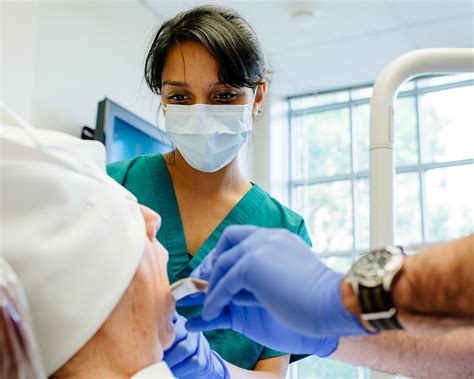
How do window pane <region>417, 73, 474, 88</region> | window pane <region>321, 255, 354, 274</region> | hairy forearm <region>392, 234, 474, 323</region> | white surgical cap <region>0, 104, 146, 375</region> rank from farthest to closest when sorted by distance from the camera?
1. window pane <region>321, 255, 354, 274</region>
2. window pane <region>417, 73, 474, 88</region>
3. white surgical cap <region>0, 104, 146, 375</region>
4. hairy forearm <region>392, 234, 474, 323</region>

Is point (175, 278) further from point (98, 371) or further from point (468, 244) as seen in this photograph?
point (468, 244)

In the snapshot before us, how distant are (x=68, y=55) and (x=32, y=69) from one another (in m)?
0.45

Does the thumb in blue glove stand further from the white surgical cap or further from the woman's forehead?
the woman's forehead

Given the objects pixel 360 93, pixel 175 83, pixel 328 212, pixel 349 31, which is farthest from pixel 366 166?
pixel 175 83

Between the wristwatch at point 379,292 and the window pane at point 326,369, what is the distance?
523 cm

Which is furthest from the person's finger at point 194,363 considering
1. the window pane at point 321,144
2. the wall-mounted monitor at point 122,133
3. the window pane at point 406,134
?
the window pane at point 321,144

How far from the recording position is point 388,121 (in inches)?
54.7

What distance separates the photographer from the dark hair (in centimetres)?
175

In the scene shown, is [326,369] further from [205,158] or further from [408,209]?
[205,158]

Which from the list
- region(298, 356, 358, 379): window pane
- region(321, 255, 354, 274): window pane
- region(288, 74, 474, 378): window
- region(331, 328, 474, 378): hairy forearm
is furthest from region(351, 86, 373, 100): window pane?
region(331, 328, 474, 378): hairy forearm

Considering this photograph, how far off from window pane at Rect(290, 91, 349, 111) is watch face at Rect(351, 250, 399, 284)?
18.7 feet

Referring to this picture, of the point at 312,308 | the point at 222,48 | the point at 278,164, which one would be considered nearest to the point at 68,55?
the point at 222,48

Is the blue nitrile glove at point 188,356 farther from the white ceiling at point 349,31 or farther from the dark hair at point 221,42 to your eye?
the white ceiling at point 349,31

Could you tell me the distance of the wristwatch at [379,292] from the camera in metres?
0.84
